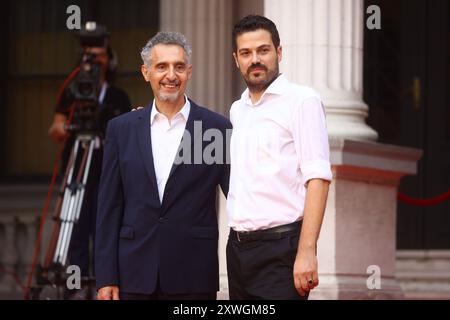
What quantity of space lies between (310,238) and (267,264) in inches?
11.5

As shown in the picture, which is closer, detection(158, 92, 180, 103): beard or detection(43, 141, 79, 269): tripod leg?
detection(158, 92, 180, 103): beard

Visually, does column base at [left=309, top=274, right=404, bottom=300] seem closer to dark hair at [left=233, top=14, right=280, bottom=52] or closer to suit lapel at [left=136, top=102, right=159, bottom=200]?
suit lapel at [left=136, top=102, right=159, bottom=200]

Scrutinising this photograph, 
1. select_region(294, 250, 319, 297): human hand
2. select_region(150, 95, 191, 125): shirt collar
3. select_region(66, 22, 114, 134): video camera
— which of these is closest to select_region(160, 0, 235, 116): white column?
select_region(66, 22, 114, 134): video camera

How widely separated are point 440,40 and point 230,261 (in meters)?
8.04

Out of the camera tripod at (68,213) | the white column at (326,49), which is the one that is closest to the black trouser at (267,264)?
the white column at (326,49)

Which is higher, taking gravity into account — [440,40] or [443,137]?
[440,40]

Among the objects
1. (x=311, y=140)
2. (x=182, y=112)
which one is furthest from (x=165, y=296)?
(x=311, y=140)

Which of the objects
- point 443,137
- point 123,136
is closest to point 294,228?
point 123,136

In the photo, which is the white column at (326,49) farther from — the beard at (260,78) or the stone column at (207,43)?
the beard at (260,78)

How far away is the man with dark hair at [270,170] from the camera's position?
6.12m

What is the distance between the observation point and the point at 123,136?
6.42m

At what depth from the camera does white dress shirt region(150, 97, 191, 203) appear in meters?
6.34
